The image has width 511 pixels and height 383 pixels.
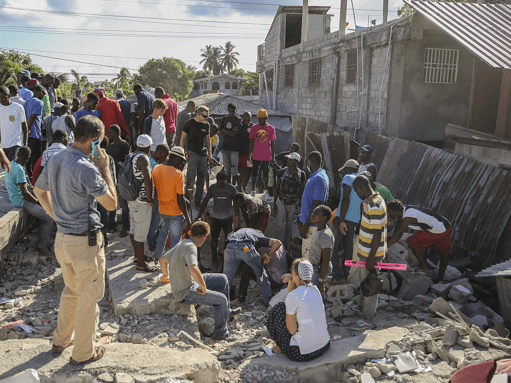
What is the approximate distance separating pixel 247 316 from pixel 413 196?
478cm

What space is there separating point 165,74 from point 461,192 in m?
47.4

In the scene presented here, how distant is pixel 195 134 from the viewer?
753 cm

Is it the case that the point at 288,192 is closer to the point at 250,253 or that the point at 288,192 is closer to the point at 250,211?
the point at 250,211

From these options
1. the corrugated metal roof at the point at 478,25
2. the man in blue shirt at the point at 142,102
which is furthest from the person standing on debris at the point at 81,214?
the corrugated metal roof at the point at 478,25

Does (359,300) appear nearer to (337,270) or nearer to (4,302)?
(337,270)

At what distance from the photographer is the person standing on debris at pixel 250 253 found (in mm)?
5918

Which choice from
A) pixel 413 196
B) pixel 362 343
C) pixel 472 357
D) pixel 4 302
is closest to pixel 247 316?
pixel 362 343

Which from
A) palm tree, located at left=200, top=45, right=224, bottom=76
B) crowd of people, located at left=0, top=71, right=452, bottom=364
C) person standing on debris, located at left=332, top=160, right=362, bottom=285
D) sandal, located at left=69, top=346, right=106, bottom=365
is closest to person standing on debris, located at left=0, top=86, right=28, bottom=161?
crowd of people, located at left=0, top=71, right=452, bottom=364

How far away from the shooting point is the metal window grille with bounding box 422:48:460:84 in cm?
1149

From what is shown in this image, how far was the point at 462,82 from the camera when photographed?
39.1 feet

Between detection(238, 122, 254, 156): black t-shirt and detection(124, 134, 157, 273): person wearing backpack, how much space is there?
3.26m

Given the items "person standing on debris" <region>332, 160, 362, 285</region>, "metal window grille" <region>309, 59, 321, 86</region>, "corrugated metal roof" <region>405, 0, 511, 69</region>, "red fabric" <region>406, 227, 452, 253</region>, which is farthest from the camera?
"metal window grille" <region>309, 59, 321, 86</region>

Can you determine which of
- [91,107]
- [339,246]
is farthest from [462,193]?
[91,107]

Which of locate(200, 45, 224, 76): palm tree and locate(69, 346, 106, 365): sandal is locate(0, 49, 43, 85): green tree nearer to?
locate(69, 346, 106, 365): sandal
